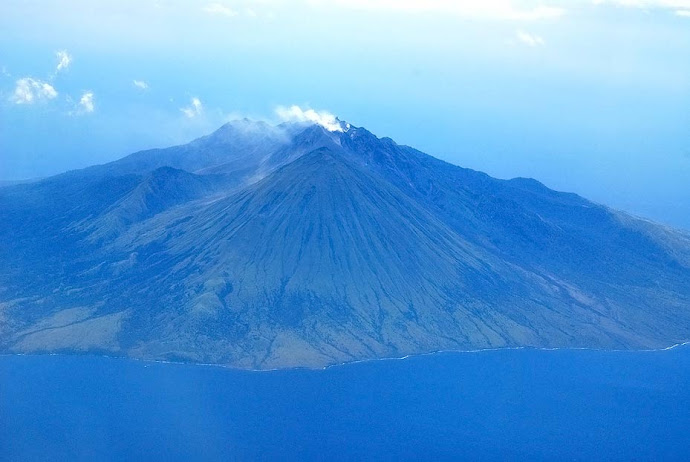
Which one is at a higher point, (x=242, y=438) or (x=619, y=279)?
(x=619, y=279)

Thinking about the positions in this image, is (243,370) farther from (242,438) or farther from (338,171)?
(338,171)

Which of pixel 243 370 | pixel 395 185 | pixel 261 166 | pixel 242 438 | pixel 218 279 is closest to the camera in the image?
pixel 242 438

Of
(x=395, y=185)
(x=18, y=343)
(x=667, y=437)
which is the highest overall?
(x=395, y=185)

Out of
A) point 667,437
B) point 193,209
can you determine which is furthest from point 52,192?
point 667,437

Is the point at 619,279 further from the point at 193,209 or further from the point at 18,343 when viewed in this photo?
the point at 18,343

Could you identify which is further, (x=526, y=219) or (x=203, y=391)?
(x=526, y=219)

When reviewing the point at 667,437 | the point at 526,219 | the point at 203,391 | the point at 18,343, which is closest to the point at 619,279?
the point at 526,219

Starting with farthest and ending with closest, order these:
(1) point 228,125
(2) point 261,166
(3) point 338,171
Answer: (1) point 228,125 → (2) point 261,166 → (3) point 338,171
